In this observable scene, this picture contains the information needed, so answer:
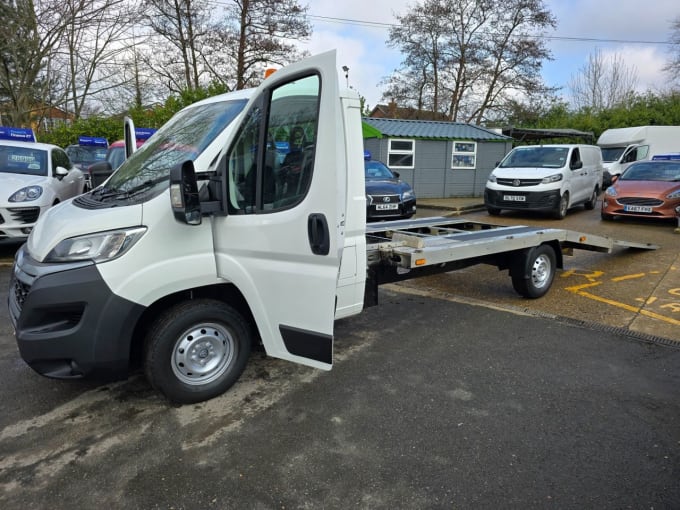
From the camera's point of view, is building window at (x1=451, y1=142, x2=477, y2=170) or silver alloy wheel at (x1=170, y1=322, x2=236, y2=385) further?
building window at (x1=451, y1=142, x2=477, y2=170)

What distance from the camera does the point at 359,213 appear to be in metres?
3.14

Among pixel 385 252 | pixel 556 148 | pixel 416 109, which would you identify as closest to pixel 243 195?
pixel 385 252

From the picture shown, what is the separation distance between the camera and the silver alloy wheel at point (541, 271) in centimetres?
552

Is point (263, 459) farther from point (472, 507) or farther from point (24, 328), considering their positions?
point (24, 328)

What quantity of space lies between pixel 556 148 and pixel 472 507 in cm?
1232

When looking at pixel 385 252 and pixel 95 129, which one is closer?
pixel 385 252

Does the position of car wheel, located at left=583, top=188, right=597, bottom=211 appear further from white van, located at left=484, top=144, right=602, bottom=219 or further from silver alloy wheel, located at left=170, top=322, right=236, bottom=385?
silver alloy wheel, located at left=170, top=322, right=236, bottom=385

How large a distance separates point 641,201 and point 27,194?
12512mm

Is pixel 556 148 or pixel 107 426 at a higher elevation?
pixel 556 148

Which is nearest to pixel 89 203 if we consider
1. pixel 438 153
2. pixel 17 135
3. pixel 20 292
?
pixel 20 292

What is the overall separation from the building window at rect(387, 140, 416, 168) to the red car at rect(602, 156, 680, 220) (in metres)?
6.70

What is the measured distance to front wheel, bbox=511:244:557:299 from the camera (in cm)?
533

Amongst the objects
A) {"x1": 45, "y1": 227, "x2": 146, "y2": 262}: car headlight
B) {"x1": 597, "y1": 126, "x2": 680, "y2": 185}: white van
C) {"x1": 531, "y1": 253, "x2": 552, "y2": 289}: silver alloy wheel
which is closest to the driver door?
{"x1": 45, "y1": 227, "x2": 146, "y2": 262}: car headlight

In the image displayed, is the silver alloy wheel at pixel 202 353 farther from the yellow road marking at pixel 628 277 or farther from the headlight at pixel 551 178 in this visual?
A: the headlight at pixel 551 178
